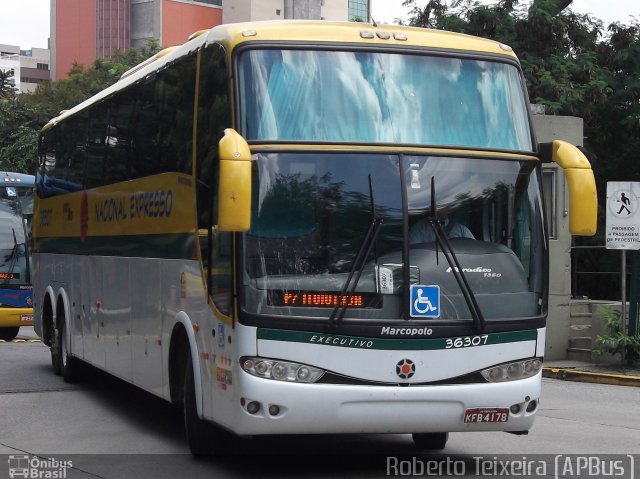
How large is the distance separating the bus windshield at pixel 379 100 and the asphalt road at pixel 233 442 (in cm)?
262

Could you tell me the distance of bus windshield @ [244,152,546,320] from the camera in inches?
347

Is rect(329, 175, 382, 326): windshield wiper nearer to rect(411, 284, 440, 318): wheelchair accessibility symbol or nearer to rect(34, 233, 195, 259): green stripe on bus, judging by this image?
rect(411, 284, 440, 318): wheelchair accessibility symbol

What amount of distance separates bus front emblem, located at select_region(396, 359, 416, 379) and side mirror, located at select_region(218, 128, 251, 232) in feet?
4.98

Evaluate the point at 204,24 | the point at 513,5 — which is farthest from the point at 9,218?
the point at 204,24

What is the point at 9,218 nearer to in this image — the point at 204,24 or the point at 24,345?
the point at 24,345

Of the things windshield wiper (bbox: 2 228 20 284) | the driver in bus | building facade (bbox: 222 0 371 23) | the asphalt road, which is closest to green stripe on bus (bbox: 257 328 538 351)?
the driver in bus

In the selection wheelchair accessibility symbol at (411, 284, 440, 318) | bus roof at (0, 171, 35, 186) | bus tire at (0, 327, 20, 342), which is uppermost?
bus roof at (0, 171, 35, 186)

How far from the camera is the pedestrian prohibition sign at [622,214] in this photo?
19.0m

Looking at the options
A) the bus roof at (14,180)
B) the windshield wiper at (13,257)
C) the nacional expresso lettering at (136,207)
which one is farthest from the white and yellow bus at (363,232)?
the bus roof at (14,180)

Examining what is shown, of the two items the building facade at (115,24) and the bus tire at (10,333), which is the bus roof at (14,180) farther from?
the building facade at (115,24)

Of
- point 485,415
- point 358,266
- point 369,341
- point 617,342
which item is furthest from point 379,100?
point 617,342

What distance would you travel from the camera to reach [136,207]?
12.6m

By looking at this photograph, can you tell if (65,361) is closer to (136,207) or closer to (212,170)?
(136,207)

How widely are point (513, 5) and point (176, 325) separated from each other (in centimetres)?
2699
